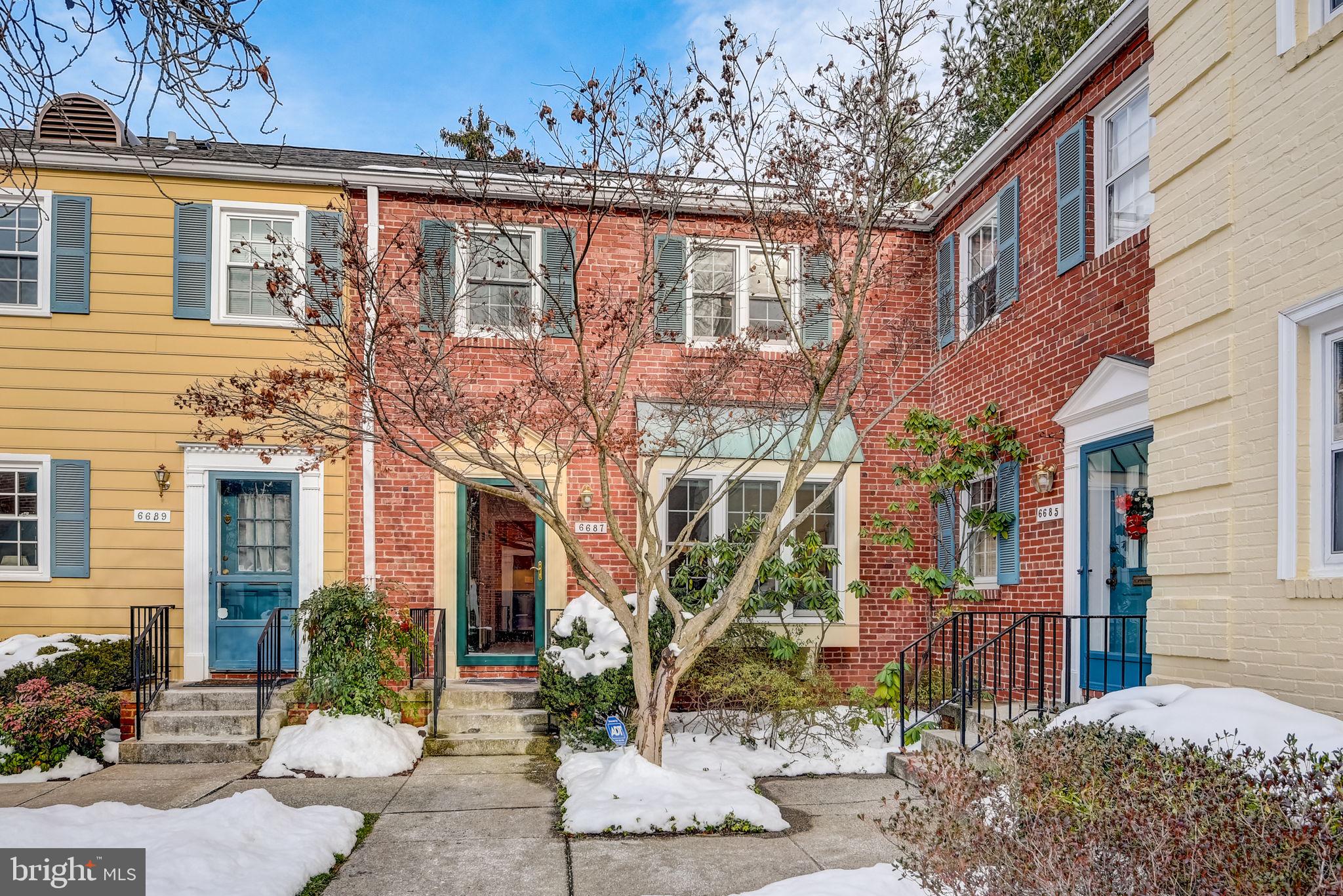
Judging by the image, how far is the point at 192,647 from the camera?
30.2ft

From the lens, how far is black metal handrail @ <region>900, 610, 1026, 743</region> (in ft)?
26.2

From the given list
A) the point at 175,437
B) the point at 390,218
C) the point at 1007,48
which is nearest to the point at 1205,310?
the point at 390,218

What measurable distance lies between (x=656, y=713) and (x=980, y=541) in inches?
177

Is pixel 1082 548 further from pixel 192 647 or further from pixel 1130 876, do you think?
pixel 192 647

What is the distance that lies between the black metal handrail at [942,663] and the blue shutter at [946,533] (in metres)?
0.59

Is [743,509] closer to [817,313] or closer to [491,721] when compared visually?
[817,313]

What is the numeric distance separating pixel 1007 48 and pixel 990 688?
14553 mm

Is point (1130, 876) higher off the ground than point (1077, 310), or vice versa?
point (1077, 310)

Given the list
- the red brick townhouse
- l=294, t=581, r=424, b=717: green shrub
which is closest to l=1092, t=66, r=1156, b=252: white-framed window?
the red brick townhouse

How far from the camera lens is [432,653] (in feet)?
31.1

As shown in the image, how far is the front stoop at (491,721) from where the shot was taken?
26.7 ft

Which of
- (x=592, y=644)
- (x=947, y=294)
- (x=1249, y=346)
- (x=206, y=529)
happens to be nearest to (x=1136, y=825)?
(x=1249, y=346)

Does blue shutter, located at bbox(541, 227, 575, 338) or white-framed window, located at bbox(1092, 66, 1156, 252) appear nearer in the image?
white-framed window, located at bbox(1092, 66, 1156, 252)

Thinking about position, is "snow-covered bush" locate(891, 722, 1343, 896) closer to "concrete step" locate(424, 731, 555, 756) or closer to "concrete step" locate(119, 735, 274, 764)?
"concrete step" locate(424, 731, 555, 756)
